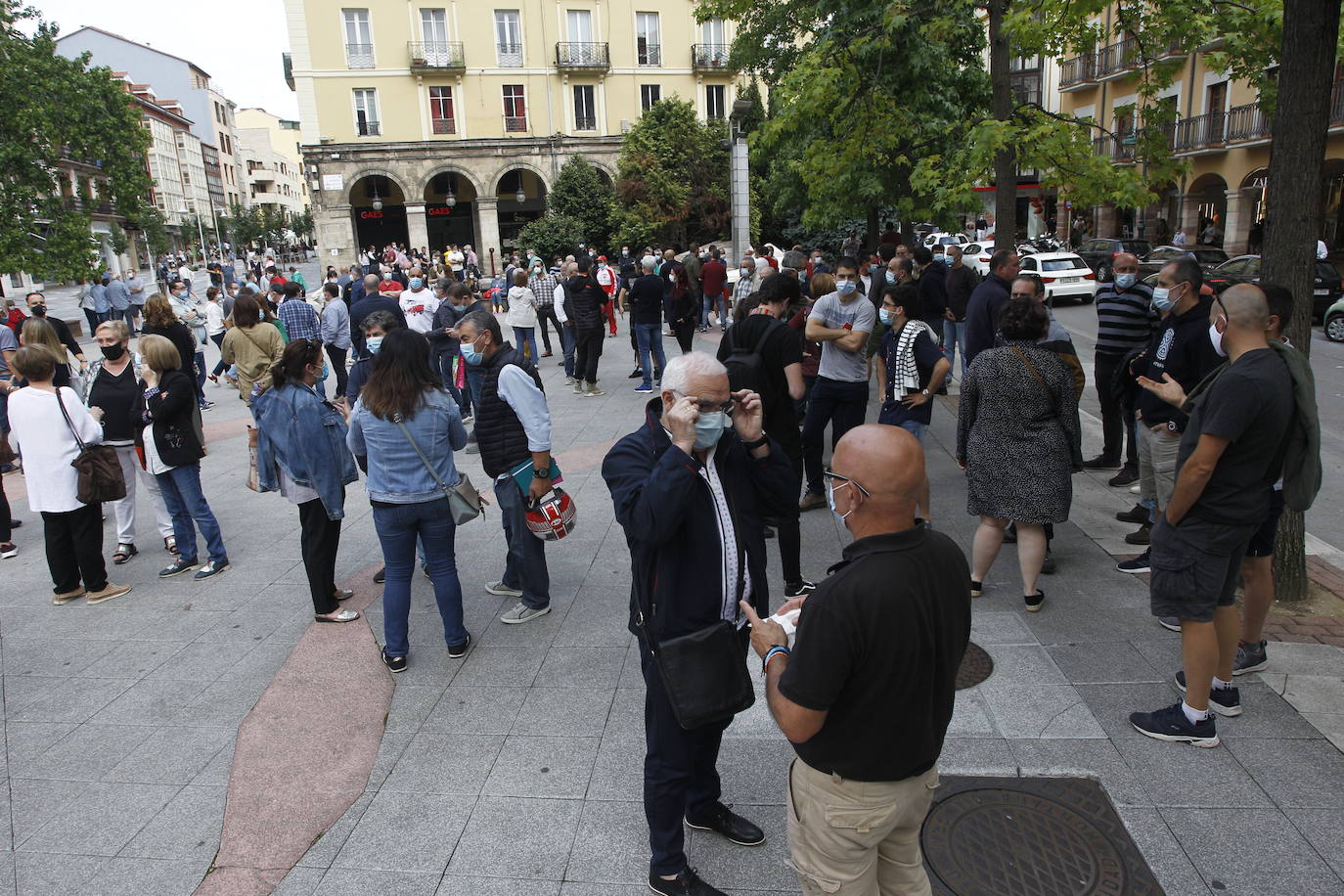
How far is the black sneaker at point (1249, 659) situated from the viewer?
169 inches

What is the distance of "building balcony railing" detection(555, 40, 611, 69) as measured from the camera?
38.9 m

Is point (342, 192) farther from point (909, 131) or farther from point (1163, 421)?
point (1163, 421)

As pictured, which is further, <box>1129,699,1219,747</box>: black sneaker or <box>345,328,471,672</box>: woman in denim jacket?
<box>345,328,471,672</box>: woman in denim jacket

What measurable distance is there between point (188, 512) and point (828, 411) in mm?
4831

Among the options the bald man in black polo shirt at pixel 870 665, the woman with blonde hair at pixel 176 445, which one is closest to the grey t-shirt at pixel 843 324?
the bald man in black polo shirt at pixel 870 665

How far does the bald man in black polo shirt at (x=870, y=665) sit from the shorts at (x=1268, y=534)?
2519mm

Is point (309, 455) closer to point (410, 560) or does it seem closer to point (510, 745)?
point (410, 560)

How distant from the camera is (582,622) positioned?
17.4 ft

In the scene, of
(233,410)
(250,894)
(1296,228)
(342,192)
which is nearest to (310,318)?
(233,410)

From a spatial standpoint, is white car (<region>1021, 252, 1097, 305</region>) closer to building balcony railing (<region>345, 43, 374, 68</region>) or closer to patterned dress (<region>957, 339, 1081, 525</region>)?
patterned dress (<region>957, 339, 1081, 525</region>)

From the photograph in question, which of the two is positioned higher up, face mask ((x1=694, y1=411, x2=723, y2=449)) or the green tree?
the green tree

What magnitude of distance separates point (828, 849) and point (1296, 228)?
447 cm

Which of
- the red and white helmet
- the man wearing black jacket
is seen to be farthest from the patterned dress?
the red and white helmet

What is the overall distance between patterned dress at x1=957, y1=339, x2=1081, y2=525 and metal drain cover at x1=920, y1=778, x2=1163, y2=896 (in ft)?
5.67
